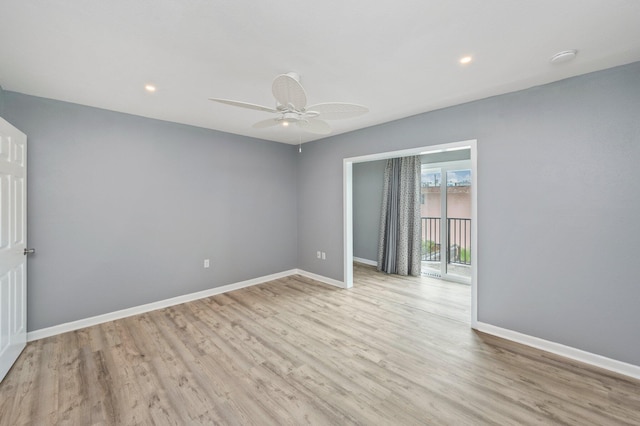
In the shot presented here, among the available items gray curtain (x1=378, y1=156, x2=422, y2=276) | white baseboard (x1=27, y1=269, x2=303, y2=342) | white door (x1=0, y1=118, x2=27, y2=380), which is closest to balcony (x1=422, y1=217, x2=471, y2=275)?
gray curtain (x1=378, y1=156, x2=422, y2=276)

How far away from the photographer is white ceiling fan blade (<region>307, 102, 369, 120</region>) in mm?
2004

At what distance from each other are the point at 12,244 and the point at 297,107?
113 inches

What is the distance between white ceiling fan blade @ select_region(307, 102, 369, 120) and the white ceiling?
381 mm

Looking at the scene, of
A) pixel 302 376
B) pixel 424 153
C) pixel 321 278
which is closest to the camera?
pixel 302 376

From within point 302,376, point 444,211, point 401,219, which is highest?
point 444,211

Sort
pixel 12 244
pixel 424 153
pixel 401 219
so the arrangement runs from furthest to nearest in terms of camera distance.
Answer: pixel 401 219 → pixel 424 153 → pixel 12 244

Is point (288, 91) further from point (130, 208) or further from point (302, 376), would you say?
point (130, 208)

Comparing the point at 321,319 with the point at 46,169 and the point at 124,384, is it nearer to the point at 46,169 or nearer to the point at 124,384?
the point at 124,384

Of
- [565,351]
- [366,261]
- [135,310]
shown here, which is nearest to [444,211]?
[366,261]

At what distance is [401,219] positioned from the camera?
5.26 meters

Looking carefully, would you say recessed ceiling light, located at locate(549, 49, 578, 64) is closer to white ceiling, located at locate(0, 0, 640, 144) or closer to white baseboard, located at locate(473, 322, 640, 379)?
white ceiling, located at locate(0, 0, 640, 144)

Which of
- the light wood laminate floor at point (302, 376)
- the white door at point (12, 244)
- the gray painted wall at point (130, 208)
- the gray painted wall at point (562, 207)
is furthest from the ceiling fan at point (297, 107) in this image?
the light wood laminate floor at point (302, 376)

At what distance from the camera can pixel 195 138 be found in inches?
153

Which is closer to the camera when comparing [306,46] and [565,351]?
[306,46]
